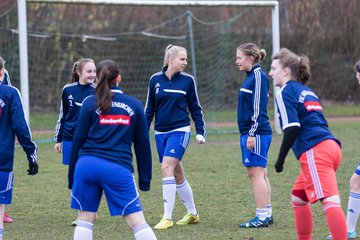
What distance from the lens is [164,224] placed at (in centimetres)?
751

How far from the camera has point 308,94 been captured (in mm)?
5871

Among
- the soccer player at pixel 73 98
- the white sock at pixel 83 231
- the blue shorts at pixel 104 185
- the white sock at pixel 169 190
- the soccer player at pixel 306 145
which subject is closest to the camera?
the blue shorts at pixel 104 185

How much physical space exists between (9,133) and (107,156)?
1.37 metres

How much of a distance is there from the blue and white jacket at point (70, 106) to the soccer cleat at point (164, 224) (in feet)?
4.25

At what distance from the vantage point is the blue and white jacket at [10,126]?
20.7 ft

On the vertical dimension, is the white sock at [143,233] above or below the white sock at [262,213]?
above

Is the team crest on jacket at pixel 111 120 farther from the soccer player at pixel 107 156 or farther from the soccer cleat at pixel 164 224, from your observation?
the soccer cleat at pixel 164 224

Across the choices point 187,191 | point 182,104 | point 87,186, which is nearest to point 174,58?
point 182,104

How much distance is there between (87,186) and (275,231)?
2429mm

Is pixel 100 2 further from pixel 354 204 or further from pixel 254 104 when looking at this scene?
pixel 354 204

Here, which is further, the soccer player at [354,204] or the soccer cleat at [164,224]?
the soccer cleat at [164,224]

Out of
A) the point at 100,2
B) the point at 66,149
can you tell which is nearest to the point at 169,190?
the point at 66,149

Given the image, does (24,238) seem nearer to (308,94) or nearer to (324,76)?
(308,94)

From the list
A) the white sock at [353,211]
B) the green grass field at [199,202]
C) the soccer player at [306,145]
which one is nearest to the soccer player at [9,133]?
→ the green grass field at [199,202]
